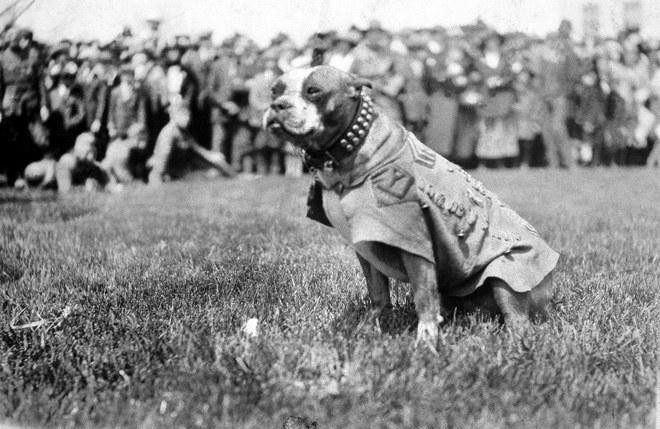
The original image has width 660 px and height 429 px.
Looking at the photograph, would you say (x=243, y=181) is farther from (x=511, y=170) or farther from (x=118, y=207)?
(x=511, y=170)

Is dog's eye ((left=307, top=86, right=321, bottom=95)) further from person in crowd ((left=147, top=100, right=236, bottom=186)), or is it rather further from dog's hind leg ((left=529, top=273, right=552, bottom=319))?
person in crowd ((left=147, top=100, right=236, bottom=186))

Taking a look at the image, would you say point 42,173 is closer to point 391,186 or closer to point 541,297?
point 391,186

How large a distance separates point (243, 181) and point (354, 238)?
574 centimetres

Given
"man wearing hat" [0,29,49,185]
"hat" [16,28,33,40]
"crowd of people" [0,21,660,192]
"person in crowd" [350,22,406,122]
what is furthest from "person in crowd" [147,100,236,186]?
"hat" [16,28,33,40]

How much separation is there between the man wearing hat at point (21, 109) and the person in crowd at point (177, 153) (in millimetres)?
2219

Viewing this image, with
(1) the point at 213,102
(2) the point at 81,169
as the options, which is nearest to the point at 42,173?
(2) the point at 81,169

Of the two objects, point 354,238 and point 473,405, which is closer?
point 473,405

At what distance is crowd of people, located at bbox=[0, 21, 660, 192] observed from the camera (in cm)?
530

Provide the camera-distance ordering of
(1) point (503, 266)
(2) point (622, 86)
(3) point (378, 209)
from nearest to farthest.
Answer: (3) point (378, 209) → (1) point (503, 266) → (2) point (622, 86)

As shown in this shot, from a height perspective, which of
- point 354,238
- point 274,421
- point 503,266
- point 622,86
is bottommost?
point 274,421

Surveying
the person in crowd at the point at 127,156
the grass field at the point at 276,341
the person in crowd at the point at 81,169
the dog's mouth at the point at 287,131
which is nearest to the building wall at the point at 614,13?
the grass field at the point at 276,341

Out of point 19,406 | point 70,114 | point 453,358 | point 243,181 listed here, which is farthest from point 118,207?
point 453,358

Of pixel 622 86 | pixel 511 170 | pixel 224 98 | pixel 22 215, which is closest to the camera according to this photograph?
pixel 22 215

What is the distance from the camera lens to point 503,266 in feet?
9.98
